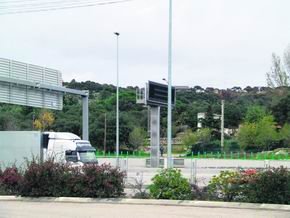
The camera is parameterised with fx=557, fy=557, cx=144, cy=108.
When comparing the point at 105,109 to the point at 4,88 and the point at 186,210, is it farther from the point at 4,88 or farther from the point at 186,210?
the point at 186,210

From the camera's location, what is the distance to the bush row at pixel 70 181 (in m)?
18.6

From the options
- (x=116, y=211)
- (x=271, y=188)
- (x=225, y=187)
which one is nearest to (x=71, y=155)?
(x=225, y=187)

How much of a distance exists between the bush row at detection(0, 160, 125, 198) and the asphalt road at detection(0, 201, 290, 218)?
4.57 feet

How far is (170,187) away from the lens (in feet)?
58.3

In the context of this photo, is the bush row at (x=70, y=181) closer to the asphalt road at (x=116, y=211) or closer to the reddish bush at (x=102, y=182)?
the reddish bush at (x=102, y=182)

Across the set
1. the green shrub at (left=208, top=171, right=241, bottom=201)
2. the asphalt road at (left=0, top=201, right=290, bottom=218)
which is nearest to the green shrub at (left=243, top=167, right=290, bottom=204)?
the green shrub at (left=208, top=171, right=241, bottom=201)

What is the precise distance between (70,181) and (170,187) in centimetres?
361

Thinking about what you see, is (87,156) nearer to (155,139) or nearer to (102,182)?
(102,182)

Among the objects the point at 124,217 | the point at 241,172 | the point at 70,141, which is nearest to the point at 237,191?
the point at 241,172

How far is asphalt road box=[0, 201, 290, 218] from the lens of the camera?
14.5m

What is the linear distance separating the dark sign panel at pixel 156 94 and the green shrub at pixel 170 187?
1246 inches

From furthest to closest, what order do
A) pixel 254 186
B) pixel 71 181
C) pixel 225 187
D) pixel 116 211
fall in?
1. pixel 71 181
2. pixel 225 187
3. pixel 254 186
4. pixel 116 211

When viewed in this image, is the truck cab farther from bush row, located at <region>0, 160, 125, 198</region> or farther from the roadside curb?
the roadside curb

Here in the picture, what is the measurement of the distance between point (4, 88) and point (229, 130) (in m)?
87.1
